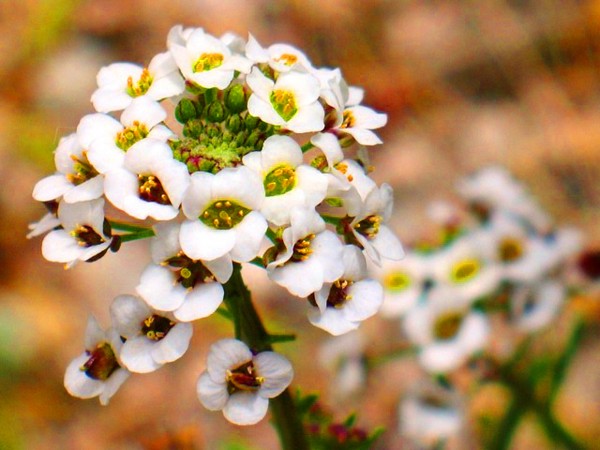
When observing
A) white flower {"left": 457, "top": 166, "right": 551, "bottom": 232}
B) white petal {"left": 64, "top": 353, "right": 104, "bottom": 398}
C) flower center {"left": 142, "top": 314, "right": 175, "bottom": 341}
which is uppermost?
flower center {"left": 142, "top": 314, "right": 175, "bottom": 341}

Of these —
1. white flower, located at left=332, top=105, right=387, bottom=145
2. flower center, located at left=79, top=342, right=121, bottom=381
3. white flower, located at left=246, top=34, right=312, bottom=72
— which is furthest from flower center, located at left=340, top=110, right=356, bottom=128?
flower center, located at left=79, top=342, right=121, bottom=381

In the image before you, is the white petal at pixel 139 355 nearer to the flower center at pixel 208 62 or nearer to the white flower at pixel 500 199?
the flower center at pixel 208 62

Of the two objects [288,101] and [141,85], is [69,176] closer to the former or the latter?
[141,85]

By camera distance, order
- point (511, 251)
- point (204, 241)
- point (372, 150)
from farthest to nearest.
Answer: point (372, 150) < point (511, 251) < point (204, 241)

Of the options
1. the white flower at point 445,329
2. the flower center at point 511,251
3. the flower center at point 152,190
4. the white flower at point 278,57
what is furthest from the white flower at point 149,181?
the flower center at point 511,251

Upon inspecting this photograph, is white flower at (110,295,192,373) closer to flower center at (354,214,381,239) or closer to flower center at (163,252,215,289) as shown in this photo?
flower center at (163,252,215,289)

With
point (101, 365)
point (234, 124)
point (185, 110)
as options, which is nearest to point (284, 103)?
point (234, 124)

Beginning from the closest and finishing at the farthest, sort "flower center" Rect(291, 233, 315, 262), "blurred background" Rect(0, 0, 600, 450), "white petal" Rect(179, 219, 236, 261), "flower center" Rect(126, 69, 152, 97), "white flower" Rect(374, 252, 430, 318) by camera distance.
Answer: "white petal" Rect(179, 219, 236, 261), "flower center" Rect(291, 233, 315, 262), "flower center" Rect(126, 69, 152, 97), "white flower" Rect(374, 252, 430, 318), "blurred background" Rect(0, 0, 600, 450)
